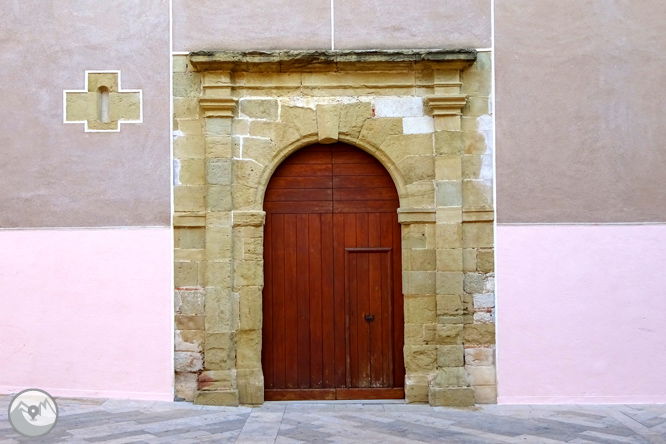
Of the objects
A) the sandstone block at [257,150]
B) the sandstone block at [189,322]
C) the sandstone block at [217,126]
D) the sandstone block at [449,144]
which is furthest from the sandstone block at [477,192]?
the sandstone block at [189,322]

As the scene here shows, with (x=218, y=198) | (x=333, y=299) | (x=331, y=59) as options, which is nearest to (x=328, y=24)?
(x=331, y=59)

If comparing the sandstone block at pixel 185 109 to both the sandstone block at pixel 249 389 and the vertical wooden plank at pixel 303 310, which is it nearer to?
the vertical wooden plank at pixel 303 310

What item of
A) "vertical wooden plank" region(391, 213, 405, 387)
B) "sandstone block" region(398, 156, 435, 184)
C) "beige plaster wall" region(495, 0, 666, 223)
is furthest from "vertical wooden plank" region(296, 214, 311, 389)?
"beige plaster wall" region(495, 0, 666, 223)

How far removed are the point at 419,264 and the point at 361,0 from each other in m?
2.47

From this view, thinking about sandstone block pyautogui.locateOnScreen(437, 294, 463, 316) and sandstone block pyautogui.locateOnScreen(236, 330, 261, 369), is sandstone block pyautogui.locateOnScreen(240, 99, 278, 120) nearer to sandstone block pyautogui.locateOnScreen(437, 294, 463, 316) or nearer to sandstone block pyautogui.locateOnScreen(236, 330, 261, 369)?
sandstone block pyautogui.locateOnScreen(236, 330, 261, 369)

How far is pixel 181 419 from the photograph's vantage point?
6434 mm

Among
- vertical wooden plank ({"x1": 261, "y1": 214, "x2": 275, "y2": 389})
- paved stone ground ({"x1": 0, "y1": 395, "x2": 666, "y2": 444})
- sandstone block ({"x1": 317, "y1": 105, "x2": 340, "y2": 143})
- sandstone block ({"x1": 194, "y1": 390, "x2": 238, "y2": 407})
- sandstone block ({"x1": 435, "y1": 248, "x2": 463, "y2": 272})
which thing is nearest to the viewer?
paved stone ground ({"x1": 0, "y1": 395, "x2": 666, "y2": 444})

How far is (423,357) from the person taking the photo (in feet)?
23.2

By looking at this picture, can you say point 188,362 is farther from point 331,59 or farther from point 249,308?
point 331,59

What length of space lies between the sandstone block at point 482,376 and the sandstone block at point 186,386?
247 cm

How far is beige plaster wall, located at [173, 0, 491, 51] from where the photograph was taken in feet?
23.5

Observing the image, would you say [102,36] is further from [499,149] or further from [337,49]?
[499,149]

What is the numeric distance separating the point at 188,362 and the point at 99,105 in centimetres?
248

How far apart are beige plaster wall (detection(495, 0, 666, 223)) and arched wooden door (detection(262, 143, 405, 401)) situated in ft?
4.05
